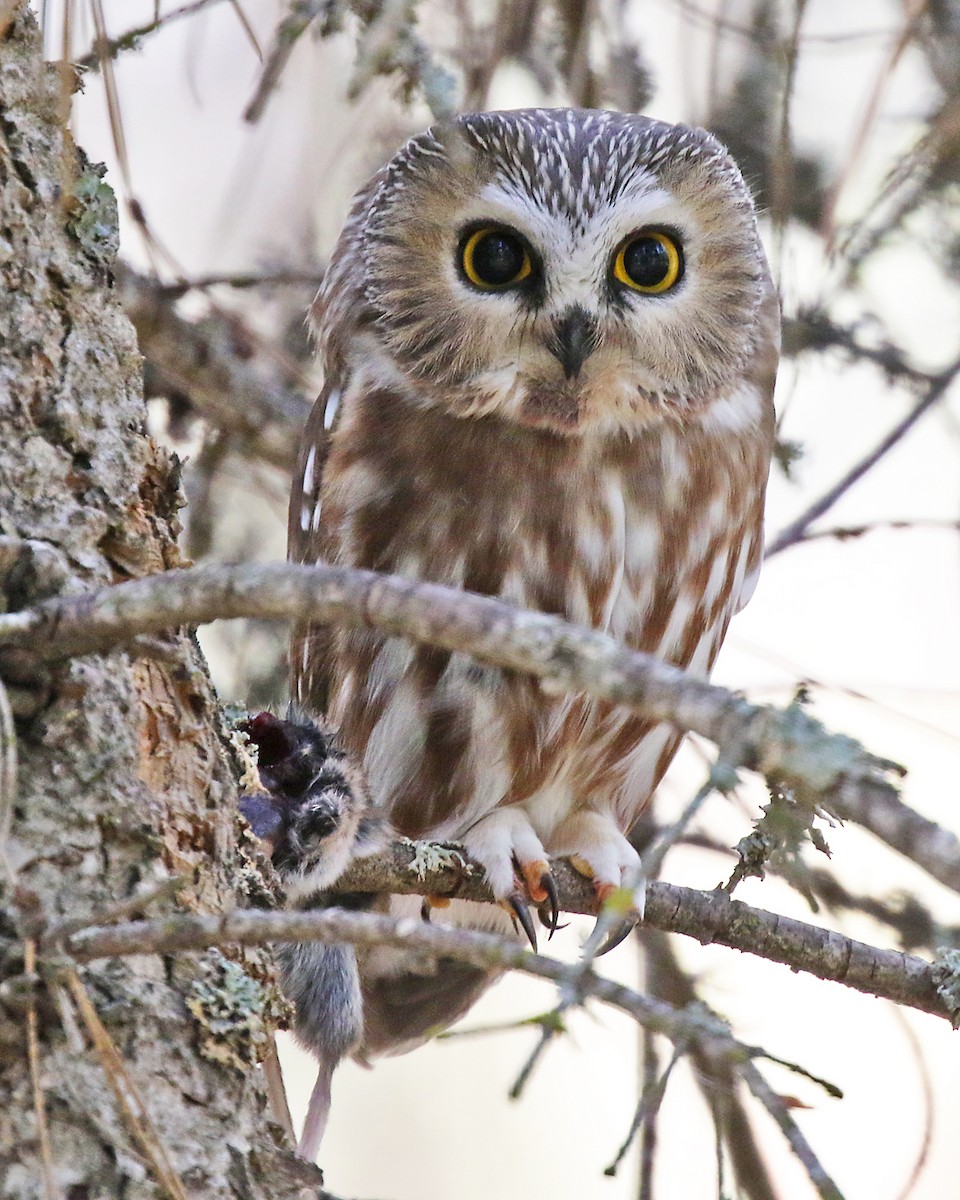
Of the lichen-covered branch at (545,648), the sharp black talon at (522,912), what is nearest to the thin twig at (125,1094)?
the lichen-covered branch at (545,648)

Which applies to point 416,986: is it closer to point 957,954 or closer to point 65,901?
point 957,954

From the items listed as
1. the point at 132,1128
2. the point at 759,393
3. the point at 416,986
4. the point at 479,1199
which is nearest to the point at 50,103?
the point at 132,1128

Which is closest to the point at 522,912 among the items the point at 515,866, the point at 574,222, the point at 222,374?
the point at 515,866

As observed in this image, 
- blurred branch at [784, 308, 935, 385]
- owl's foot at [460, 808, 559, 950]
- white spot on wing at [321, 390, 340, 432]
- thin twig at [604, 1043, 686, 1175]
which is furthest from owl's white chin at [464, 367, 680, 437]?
thin twig at [604, 1043, 686, 1175]

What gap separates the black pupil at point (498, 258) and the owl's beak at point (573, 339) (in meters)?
0.17

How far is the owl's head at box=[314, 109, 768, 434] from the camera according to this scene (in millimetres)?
2684

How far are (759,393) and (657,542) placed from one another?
43 centimetres

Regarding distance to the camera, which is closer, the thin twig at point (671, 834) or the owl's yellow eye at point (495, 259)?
the thin twig at point (671, 834)

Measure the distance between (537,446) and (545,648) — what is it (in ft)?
5.66

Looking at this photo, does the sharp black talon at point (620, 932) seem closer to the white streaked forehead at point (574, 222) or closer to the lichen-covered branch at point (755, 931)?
the lichen-covered branch at point (755, 931)

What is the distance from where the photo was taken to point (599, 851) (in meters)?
2.72

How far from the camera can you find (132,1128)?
1223 millimetres

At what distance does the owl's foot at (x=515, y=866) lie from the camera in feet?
8.12

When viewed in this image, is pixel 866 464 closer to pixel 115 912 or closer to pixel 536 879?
pixel 536 879
